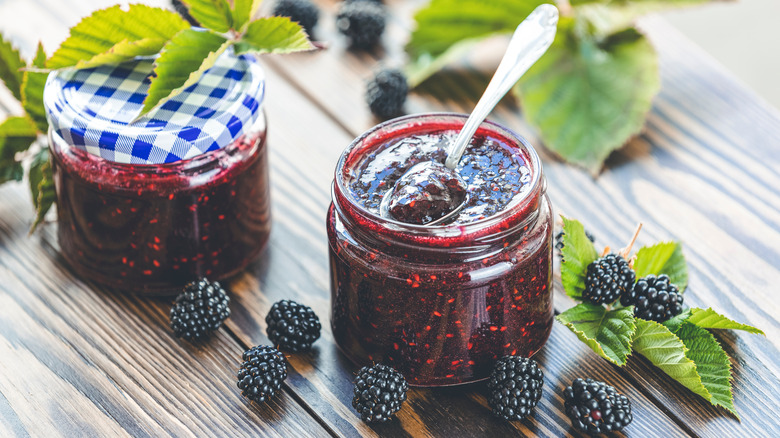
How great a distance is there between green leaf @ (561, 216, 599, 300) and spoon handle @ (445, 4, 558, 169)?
181mm

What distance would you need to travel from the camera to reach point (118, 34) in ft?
4.04

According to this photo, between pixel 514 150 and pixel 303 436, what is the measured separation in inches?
18.3

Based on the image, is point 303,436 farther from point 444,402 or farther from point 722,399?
point 722,399

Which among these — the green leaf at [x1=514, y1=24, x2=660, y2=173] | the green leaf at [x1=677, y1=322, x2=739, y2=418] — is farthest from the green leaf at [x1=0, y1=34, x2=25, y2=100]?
the green leaf at [x1=677, y1=322, x2=739, y2=418]

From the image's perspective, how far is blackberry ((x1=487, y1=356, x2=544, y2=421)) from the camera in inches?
41.3

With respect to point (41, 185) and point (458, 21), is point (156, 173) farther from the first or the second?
point (458, 21)

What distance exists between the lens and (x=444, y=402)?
1112 mm

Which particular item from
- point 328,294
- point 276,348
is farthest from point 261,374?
point 328,294

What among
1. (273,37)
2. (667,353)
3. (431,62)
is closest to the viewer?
Result: (667,353)

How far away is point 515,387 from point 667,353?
218 millimetres

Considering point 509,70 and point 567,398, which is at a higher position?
point 509,70

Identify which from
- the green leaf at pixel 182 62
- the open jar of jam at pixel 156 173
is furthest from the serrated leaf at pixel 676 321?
the green leaf at pixel 182 62

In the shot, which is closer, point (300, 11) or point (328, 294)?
point (328, 294)

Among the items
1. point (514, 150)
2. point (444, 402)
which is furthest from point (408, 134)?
point (444, 402)
